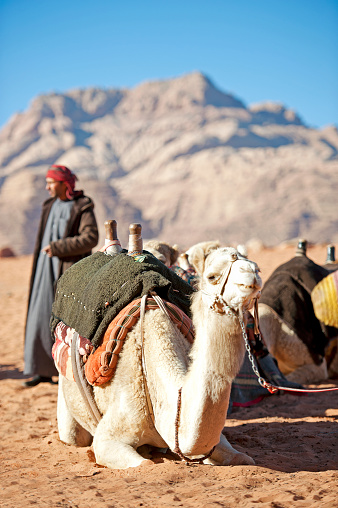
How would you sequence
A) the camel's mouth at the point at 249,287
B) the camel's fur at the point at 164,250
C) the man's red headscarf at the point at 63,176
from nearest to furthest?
the camel's mouth at the point at 249,287, the camel's fur at the point at 164,250, the man's red headscarf at the point at 63,176

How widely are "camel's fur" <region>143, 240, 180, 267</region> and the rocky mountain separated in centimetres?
4154

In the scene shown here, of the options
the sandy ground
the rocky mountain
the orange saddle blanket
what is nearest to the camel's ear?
the orange saddle blanket

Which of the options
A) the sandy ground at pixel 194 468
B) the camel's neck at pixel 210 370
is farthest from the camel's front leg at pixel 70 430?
the camel's neck at pixel 210 370

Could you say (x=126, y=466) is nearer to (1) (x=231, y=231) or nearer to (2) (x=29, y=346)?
(2) (x=29, y=346)

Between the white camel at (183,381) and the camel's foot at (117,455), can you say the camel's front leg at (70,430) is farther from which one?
the camel's foot at (117,455)

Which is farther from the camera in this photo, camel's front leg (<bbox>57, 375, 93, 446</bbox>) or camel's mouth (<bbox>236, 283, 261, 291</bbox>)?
camel's front leg (<bbox>57, 375, 93, 446</bbox>)

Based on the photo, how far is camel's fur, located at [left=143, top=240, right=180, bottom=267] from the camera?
509 centimetres

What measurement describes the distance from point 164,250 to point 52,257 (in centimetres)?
173

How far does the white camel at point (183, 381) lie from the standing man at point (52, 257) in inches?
94.9

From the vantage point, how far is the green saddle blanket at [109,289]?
369cm

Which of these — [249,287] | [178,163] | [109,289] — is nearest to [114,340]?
[109,289]

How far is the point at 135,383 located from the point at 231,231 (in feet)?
213

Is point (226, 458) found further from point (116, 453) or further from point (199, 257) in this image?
→ point (199, 257)

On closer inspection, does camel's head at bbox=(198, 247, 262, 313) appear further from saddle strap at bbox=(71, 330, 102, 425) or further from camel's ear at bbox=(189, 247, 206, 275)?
saddle strap at bbox=(71, 330, 102, 425)
